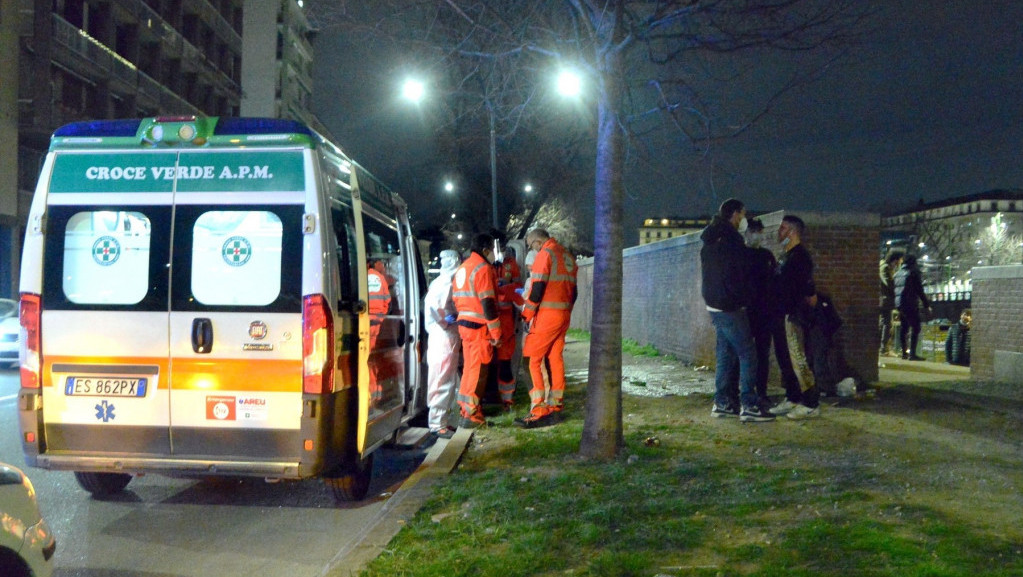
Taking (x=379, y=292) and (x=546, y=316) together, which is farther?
(x=546, y=316)

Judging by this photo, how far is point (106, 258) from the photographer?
5832mm

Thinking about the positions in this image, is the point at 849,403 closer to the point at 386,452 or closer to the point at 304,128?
the point at 386,452

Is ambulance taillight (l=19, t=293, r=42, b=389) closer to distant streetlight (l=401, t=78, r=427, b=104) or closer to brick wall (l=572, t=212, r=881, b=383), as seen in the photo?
distant streetlight (l=401, t=78, r=427, b=104)

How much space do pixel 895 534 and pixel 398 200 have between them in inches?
205

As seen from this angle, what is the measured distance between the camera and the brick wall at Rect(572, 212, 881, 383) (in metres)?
10.5

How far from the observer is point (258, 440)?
5641mm

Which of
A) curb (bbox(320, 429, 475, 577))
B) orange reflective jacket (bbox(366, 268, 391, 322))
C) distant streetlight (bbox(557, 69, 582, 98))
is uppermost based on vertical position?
distant streetlight (bbox(557, 69, 582, 98))

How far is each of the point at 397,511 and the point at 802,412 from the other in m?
4.37

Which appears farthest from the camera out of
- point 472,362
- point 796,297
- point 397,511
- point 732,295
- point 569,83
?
point 472,362

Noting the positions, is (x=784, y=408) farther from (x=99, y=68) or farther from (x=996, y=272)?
(x=99, y=68)

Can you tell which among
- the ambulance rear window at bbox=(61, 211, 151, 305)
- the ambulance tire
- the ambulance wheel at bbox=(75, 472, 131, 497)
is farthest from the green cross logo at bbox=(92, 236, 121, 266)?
the ambulance tire

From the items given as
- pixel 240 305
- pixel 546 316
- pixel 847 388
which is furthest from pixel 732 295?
pixel 240 305

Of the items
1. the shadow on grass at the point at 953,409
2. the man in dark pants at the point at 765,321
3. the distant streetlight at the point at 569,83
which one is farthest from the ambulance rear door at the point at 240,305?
the shadow on grass at the point at 953,409

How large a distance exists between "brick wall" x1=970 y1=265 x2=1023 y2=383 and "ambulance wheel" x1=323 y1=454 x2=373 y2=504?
7694mm
